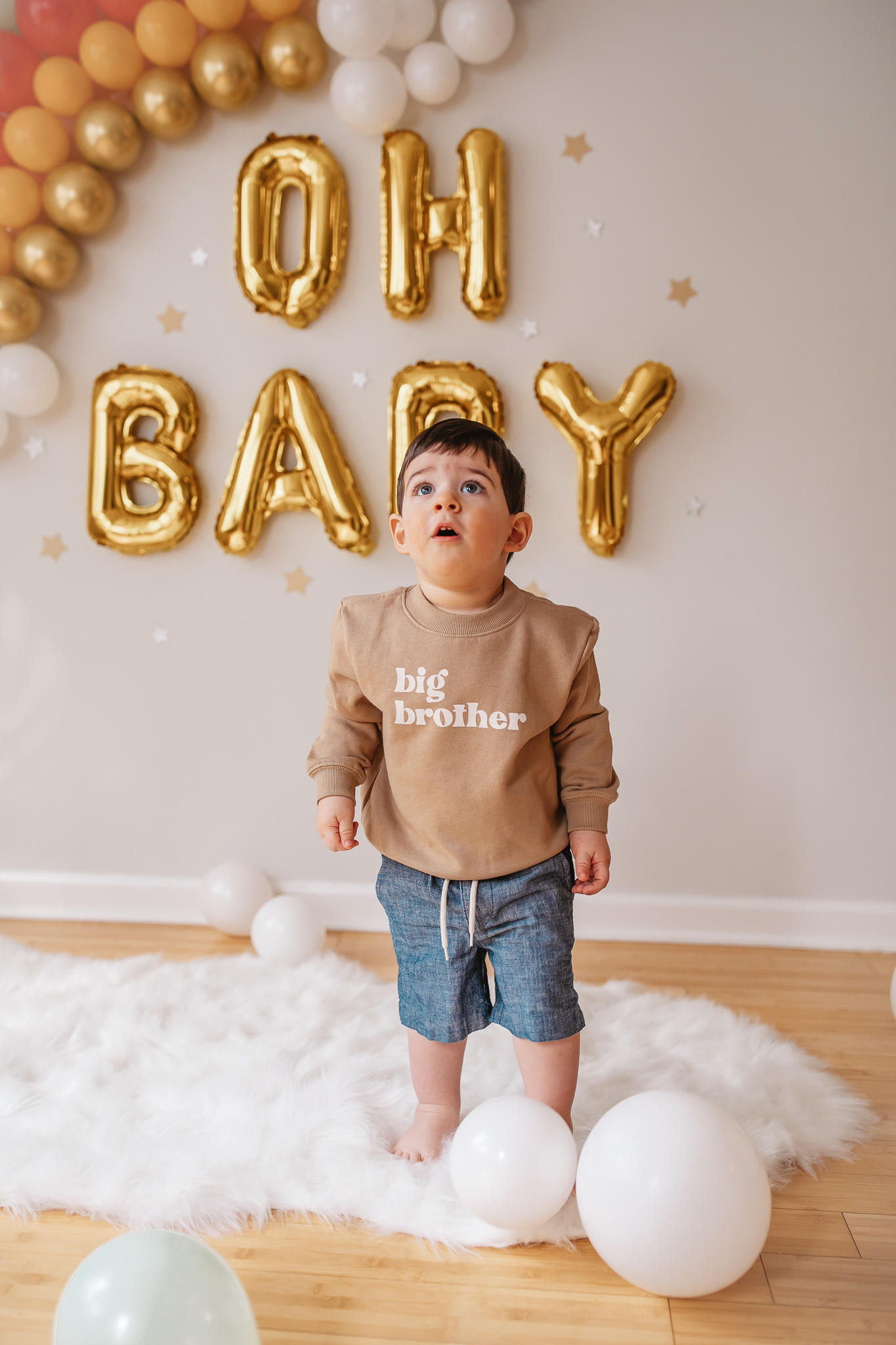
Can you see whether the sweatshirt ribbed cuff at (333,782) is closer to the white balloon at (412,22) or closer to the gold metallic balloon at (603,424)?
the gold metallic balloon at (603,424)

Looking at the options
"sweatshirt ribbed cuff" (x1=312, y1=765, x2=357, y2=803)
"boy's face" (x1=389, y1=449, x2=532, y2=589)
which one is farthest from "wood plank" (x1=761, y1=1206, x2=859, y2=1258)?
"boy's face" (x1=389, y1=449, x2=532, y2=589)

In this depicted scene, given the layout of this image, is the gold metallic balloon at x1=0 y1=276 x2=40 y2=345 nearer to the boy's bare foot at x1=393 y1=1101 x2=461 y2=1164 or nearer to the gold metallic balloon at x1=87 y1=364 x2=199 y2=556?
the gold metallic balloon at x1=87 y1=364 x2=199 y2=556

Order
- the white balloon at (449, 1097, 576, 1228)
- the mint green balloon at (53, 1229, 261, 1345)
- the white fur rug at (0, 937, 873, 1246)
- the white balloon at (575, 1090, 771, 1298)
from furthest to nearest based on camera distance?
the white fur rug at (0, 937, 873, 1246) → the white balloon at (449, 1097, 576, 1228) → the white balloon at (575, 1090, 771, 1298) → the mint green balloon at (53, 1229, 261, 1345)

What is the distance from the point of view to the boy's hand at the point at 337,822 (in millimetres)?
1306

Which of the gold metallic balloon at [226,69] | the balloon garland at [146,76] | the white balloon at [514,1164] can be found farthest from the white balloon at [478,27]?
the white balloon at [514,1164]

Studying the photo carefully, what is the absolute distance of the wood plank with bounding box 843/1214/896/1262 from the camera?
1.12m

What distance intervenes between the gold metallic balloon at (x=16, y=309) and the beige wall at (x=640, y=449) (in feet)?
0.30

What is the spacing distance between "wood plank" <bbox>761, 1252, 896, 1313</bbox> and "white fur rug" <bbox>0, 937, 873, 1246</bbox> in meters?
0.17

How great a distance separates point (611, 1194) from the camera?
1006 mm

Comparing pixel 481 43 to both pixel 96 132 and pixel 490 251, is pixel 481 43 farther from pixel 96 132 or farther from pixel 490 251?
pixel 96 132

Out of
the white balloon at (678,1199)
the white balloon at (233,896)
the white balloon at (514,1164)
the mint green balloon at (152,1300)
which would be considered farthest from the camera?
the white balloon at (233,896)

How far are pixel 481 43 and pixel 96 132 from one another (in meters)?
0.80

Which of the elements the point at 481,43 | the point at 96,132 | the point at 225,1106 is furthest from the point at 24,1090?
the point at 481,43

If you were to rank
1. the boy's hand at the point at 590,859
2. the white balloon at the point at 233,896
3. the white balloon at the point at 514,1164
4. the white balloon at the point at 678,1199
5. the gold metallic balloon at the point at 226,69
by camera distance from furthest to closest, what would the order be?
the white balloon at the point at 233,896 < the gold metallic balloon at the point at 226,69 < the boy's hand at the point at 590,859 < the white balloon at the point at 514,1164 < the white balloon at the point at 678,1199
